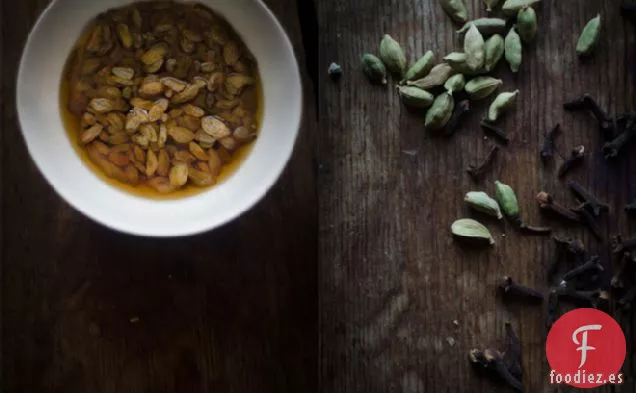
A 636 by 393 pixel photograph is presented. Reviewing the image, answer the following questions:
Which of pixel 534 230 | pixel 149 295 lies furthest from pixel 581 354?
pixel 149 295

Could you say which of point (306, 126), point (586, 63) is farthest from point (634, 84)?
point (306, 126)

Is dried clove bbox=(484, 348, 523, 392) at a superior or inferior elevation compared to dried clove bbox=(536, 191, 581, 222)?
inferior

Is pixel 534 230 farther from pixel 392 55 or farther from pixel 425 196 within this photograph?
pixel 392 55

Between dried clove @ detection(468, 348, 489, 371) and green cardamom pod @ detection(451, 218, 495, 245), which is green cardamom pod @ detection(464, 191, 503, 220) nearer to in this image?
green cardamom pod @ detection(451, 218, 495, 245)

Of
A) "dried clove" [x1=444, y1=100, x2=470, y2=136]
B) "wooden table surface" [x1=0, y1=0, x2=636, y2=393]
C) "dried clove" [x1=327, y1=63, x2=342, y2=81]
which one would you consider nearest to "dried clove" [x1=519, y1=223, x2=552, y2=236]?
"wooden table surface" [x1=0, y1=0, x2=636, y2=393]

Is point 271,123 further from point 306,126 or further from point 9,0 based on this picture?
point 9,0
